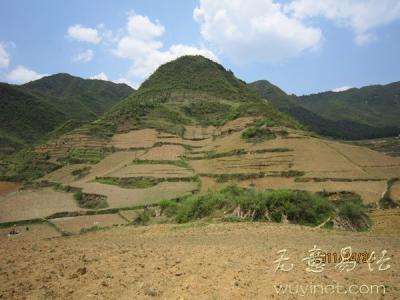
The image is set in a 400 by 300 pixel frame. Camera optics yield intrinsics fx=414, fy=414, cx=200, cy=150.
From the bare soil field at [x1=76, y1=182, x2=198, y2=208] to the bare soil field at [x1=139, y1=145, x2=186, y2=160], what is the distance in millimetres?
10274

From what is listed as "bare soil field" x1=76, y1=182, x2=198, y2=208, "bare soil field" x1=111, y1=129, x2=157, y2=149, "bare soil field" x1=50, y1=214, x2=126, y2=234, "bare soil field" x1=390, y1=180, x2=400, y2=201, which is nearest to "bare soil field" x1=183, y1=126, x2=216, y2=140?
"bare soil field" x1=111, y1=129, x2=157, y2=149

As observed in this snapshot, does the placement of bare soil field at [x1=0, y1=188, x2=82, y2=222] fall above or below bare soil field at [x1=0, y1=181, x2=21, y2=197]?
below

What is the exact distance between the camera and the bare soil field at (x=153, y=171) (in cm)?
4056

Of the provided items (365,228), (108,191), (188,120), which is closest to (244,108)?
(188,120)

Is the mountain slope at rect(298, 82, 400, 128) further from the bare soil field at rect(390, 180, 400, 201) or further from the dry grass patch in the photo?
the dry grass patch

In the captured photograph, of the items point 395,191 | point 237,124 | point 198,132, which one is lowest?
point 395,191

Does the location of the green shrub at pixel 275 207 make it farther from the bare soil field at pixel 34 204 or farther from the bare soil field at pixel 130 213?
the bare soil field at pixel 34 204

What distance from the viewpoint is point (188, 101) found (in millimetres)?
80688

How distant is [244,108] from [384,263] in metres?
57.3

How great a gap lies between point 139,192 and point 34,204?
27.5 feet

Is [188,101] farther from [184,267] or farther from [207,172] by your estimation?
[184,267]

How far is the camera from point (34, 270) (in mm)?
8969

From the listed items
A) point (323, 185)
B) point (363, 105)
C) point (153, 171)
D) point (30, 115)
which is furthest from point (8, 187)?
point (363, 105)

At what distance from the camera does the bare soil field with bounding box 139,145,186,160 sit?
48169 millimetres
